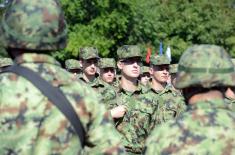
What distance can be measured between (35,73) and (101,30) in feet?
129

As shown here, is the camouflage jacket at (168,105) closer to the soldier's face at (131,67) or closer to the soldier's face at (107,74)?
the soldier's face at (131,67)

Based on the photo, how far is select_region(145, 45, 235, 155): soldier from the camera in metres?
4.86

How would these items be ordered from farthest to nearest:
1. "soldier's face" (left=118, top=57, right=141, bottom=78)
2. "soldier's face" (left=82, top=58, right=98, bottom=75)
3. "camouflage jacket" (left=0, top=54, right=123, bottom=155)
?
"soldier's face" (left=82, top=58, right=98, bottom=75) < "soldier's face" (left=118, top=57, right=141, bottom=78) < "camouflage jacket" (left=0, top=54, right=123, bottom=155)

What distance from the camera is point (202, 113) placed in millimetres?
4945

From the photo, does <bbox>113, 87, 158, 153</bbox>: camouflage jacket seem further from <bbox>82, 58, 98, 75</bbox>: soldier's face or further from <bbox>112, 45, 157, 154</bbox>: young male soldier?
<bbox>82, 58, 98, 75</bbox>: soldier's face

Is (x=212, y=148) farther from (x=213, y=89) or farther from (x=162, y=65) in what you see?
(x=162, y=65)

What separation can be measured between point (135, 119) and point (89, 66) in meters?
2.35

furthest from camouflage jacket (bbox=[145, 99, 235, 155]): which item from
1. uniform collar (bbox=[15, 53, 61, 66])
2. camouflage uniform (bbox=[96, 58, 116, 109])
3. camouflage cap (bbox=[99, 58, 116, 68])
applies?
camouflage cap (bbox=[99, 58, 116, 68])

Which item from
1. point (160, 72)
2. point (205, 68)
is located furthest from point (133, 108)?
point (205, 68)

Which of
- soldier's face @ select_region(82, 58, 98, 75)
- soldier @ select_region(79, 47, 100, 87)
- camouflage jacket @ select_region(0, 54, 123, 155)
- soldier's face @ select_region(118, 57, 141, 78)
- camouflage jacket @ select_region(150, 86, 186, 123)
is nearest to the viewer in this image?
camouflage jacket @ select_region(0, 54, 123, 155)

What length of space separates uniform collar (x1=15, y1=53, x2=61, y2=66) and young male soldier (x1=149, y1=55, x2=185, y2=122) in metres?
5.85

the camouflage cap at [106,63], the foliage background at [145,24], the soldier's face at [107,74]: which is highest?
the camouflage cap at [106,63]

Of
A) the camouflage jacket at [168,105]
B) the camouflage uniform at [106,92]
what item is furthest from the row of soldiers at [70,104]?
the camouflage jacket at [168,105]

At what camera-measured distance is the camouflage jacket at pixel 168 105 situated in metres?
10.5
